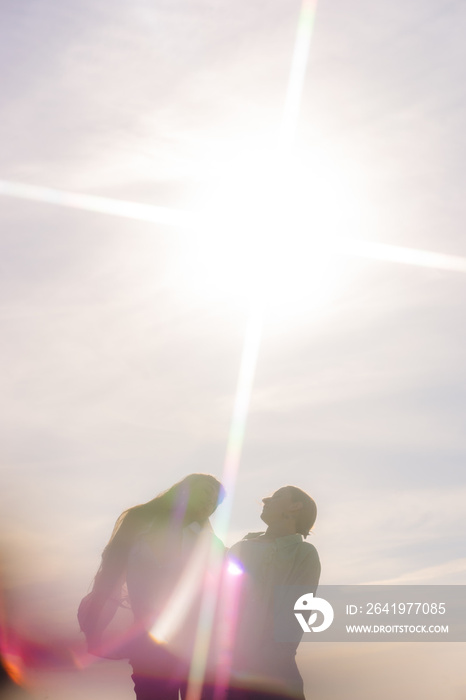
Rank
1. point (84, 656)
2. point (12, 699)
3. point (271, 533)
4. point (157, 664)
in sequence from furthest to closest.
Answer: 1. point (12, 699)
2. point (271, 533)
3. point (84, 656)
4. point (157, 664)

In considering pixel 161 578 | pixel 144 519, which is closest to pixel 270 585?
pixel 161 578

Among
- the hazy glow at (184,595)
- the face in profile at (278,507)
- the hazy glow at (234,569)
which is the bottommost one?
the hazy glow at (184,595)

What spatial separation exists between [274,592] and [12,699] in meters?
5.79

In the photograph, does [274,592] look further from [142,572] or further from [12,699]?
[12,699]

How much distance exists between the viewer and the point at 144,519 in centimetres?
553

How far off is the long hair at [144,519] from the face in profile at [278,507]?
567mm

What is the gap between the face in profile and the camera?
6.00 m

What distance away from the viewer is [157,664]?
203 inches

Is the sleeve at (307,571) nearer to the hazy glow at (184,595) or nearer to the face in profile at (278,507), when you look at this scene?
the face in profile at (278,507)

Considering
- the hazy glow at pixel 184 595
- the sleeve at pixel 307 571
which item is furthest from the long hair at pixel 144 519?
the sleeve at pixel 307 571

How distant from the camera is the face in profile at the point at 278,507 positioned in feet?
19.7

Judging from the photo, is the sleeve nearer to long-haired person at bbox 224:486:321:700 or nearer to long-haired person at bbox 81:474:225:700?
long-haired person at bbox 224:486:321:700

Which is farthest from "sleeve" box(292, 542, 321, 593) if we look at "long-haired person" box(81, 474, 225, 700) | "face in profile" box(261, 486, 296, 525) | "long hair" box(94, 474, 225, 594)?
"long hair" box(94, 474, 225, 594)

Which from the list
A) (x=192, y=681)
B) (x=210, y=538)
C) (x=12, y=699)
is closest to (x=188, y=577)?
(x=210, y=538)
